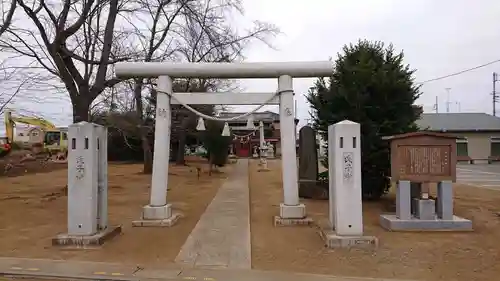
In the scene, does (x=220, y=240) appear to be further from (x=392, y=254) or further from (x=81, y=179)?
(x=392, y=254)

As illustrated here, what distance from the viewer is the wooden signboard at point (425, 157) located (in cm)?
1059

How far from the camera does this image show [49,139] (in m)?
50.0

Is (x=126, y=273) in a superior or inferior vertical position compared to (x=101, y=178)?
inferior

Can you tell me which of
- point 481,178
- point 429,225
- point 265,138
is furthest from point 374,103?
point 265,138

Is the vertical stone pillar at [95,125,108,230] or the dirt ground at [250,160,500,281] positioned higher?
the vertical stone pillar at [95,125,108,230]

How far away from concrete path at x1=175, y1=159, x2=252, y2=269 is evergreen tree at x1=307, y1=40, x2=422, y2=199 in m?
3.92

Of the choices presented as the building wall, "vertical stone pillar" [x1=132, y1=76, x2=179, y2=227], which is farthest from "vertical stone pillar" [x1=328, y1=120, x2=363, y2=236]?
the building wall

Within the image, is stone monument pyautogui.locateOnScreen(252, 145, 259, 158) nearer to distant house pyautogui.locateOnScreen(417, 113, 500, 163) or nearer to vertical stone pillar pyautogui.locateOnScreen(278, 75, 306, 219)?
distant house pyautogui.locateOnScreen(417, 113, 500, 163)

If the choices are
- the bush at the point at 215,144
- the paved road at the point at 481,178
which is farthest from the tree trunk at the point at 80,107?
the paved road at the point at 481,178

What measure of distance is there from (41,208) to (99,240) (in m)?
5.84

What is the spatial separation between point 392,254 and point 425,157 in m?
3.26

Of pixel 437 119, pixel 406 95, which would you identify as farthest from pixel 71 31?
pixel 437 119

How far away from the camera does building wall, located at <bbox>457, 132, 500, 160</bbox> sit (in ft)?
162

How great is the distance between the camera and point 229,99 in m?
11.2
